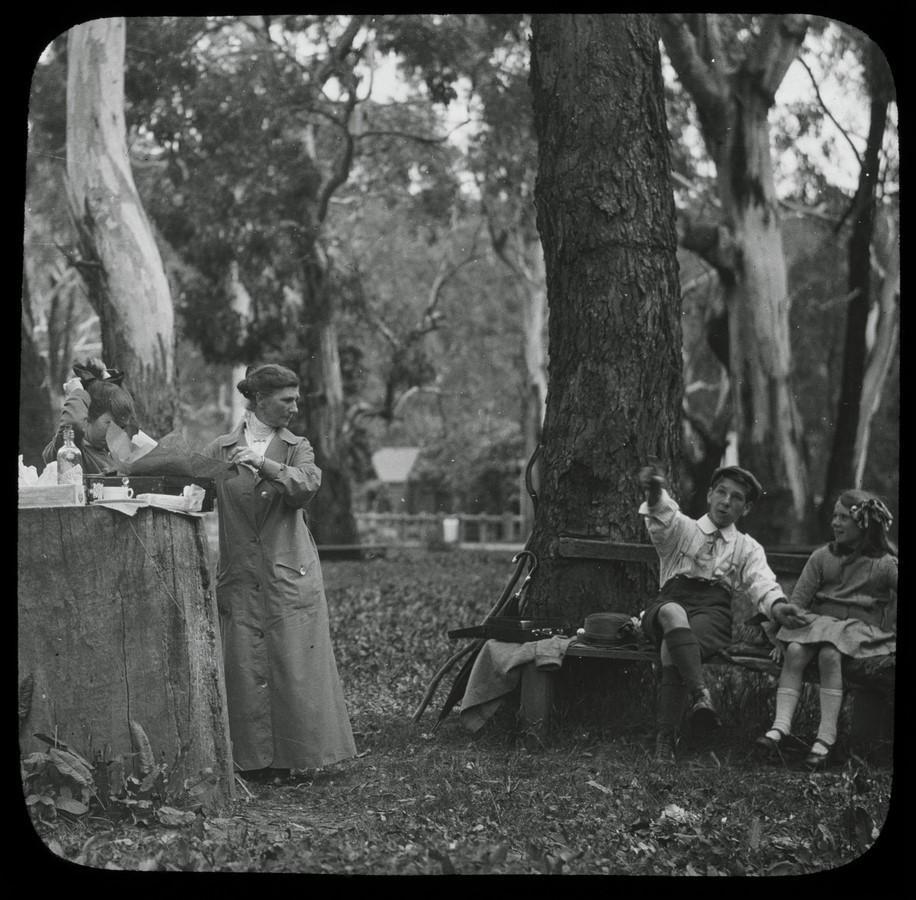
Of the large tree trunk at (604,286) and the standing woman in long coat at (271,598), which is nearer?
the standing woman in long coat at (271,598)

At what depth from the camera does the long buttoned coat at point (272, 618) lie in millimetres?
5773

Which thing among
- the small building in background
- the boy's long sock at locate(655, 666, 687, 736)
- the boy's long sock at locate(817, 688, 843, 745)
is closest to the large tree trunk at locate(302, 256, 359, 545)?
the small building in background

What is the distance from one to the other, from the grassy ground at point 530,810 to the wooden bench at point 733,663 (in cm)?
14

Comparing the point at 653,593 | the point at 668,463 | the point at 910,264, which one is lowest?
the point at 653,593

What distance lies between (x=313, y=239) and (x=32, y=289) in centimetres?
314

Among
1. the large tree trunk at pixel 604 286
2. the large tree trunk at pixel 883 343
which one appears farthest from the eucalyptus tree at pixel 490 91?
the large tree trunk at pixel 883 343

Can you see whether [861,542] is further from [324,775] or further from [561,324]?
[324,775]

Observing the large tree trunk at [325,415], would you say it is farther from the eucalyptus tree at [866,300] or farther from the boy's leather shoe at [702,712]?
the eucalyptus tree at [866,300]

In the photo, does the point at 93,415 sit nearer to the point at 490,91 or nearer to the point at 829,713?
the point at 829,713

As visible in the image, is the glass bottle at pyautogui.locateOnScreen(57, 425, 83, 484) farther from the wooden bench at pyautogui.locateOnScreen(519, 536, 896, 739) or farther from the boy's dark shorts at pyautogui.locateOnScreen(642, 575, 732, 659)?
the boy's dark shorts at pyautogui.locateOnScreen(642, 575, 732, 659)

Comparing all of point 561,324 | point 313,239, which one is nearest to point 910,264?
point 561,324

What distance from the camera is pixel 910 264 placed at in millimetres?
5699

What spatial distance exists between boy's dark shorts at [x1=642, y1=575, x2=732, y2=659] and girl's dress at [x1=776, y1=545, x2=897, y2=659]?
0.89ft

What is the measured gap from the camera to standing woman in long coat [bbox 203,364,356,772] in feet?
18.9
